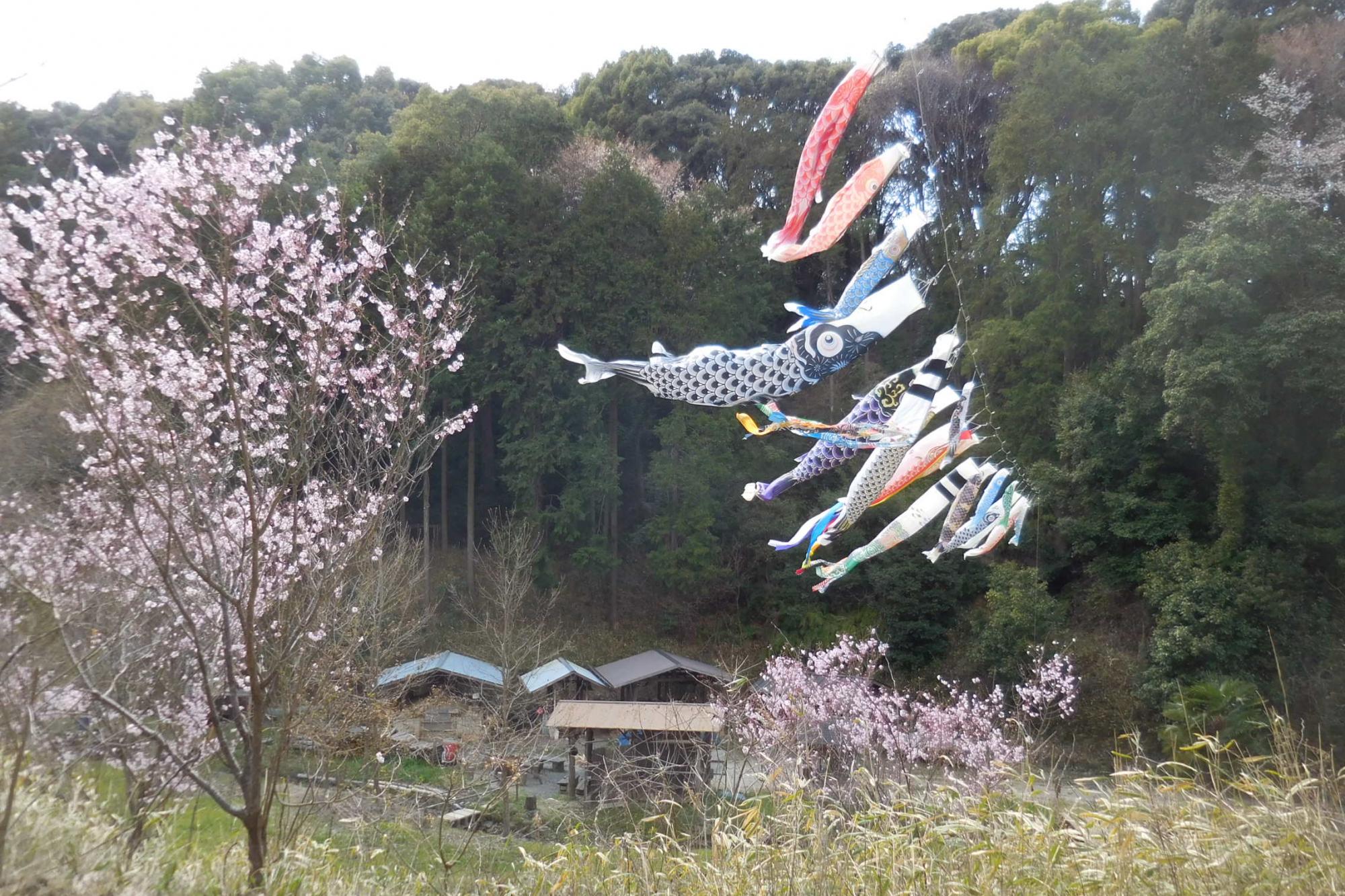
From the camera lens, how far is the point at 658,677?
11883 mm

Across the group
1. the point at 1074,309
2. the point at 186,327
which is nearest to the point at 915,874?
the point at 186,327

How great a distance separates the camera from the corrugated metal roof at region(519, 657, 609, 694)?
34.3 feet

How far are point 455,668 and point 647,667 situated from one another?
225cm

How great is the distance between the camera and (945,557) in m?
12.8

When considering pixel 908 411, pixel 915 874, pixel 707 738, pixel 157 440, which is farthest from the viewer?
pixel 707 738

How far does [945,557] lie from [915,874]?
10973mm

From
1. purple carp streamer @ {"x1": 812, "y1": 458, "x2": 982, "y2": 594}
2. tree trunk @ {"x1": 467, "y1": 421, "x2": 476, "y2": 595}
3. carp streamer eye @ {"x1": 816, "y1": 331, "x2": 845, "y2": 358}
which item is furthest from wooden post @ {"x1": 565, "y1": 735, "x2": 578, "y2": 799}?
tree trunk @ {"x1": 467, "y1": 421, "x2": 476, "y2": 595}

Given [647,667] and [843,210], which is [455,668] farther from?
[843,210]

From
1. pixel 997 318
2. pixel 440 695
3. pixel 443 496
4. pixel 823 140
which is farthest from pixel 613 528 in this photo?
pixel 823 140

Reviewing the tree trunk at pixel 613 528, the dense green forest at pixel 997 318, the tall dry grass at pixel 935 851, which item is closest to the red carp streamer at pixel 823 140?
the tall dry grass at pixel 935 851

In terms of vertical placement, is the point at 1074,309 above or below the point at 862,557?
above

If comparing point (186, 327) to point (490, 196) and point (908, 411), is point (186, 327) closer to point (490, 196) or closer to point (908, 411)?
point (908, 411)

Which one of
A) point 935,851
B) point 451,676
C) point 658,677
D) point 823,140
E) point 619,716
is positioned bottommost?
point 658,677

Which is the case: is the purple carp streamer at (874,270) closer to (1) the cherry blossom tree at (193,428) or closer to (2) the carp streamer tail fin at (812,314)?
(2) the carp streamer tail fin at (812,314)
